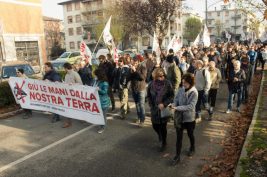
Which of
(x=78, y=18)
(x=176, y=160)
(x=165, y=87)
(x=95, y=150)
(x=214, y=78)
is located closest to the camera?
(x=176, y=160)

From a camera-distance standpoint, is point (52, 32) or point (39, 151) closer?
point (39, 151)

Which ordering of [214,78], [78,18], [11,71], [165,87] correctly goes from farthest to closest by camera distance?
[78,18] < [11,71] < [214,78] < [165,87]

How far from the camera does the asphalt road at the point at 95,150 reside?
18.6 ft

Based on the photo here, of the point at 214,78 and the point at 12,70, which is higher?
the point at 12,70

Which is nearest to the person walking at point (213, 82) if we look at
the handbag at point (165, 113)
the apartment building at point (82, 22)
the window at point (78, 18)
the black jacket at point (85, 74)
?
the handbag at point (165, 113)

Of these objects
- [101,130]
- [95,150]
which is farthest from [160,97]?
[101,130]

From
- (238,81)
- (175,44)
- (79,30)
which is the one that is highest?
(79,30)

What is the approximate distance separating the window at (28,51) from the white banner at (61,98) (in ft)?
61.1

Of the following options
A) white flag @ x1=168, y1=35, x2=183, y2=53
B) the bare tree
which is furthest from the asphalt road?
the bare tree

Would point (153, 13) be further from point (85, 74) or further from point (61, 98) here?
point (61, 98)

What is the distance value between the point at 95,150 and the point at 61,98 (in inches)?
103

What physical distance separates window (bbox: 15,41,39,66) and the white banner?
61.1 feet

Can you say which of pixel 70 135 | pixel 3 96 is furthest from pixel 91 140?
pixel 3 96

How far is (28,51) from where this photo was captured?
94.0 ft
